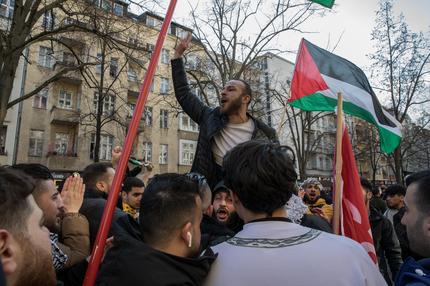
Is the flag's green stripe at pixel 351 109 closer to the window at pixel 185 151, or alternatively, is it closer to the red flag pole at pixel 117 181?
the red flag pole at pixel 117 181

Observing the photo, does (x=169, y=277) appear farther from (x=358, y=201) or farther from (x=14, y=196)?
(x=358, y=201)

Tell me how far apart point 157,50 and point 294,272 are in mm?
1483

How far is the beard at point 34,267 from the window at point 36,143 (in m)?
26.0

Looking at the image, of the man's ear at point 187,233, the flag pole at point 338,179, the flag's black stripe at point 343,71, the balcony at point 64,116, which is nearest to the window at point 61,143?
the balcony at point 64,116

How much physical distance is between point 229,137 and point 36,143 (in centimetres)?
2500

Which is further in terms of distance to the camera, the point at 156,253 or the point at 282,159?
the point at 282,159

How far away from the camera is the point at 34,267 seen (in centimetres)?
132

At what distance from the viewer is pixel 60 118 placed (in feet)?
82.5

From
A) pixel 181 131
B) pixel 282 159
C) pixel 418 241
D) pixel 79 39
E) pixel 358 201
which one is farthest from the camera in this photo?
pixel 181 131

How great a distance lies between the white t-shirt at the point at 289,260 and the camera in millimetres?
1432

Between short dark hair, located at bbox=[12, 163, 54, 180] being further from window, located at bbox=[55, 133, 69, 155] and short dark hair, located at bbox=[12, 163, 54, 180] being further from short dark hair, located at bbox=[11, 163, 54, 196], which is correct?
window, located at bbox=[55, 133, 69, 155]

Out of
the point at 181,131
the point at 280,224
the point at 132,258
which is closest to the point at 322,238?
the point at 280,224

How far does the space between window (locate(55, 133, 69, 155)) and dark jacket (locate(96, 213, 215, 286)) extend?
2631cm

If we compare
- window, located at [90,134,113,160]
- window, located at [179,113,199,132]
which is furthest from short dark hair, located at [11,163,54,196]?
window, located at [179,113,199,132]
